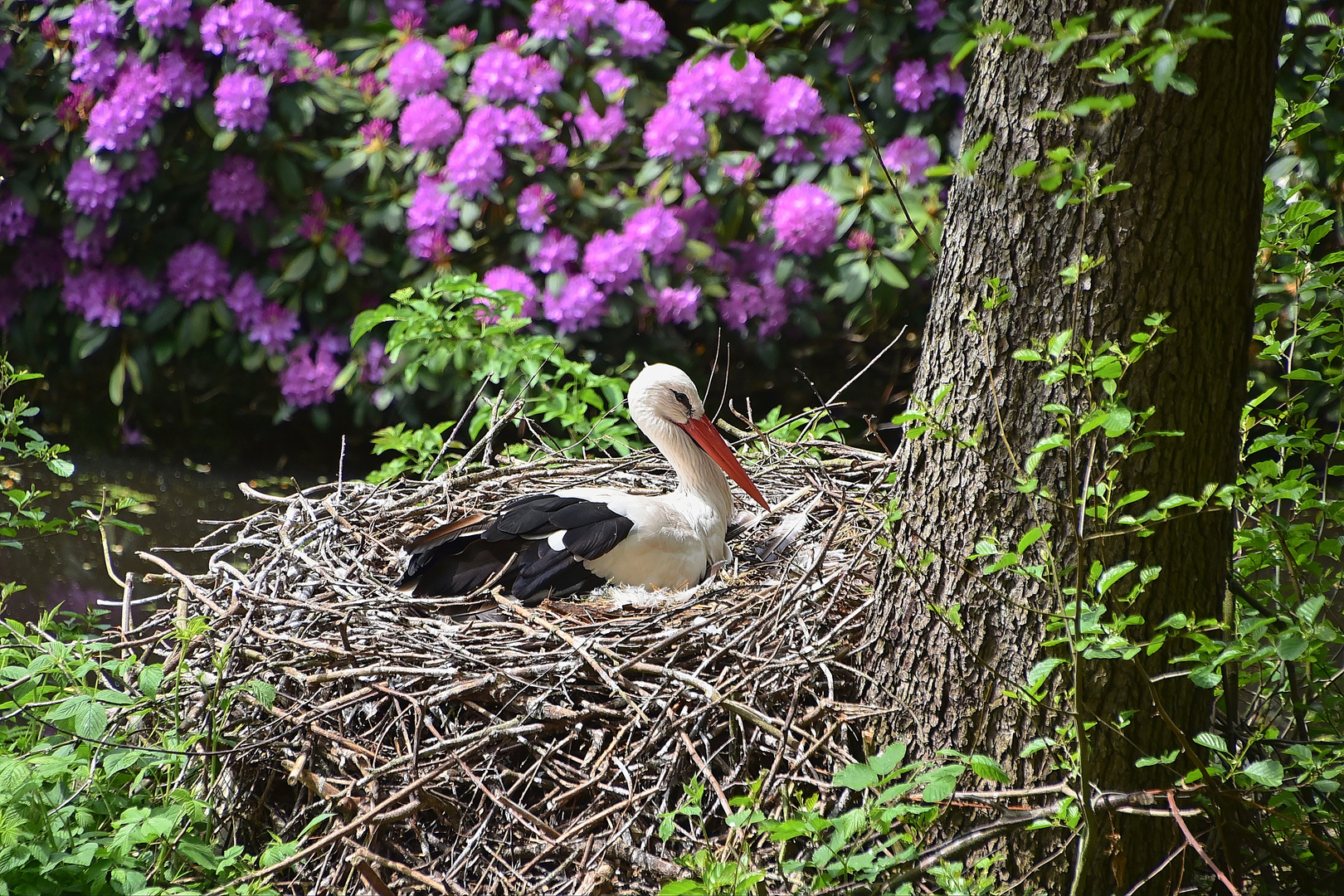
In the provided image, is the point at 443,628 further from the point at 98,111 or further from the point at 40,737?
the point at 98,111

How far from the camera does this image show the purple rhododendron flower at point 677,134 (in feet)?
15.5

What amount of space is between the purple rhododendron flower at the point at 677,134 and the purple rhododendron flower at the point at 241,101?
5.66 feet

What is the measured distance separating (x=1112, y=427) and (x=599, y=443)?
8.94 ft

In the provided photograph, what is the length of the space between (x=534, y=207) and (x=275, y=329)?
1346 mm

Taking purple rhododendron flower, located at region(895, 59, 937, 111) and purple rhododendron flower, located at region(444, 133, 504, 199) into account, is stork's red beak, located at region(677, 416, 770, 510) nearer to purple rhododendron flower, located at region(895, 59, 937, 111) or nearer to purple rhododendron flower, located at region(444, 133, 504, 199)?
purple rhododendron flower, located at region(444, 133, 504, 199)

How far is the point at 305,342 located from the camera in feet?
16.5

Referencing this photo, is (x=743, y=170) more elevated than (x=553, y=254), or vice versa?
(x=743, y=170)

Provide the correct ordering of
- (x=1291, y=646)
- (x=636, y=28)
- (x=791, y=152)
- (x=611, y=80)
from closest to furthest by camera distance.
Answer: (x=1291, y=646)
(x=791, y=152)
(x=636, y=28)
(x=611, y=80)

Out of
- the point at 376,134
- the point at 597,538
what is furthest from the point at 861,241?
the point at 597,538

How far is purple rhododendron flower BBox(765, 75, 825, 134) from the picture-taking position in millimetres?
4770

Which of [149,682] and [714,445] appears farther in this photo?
[714,445]

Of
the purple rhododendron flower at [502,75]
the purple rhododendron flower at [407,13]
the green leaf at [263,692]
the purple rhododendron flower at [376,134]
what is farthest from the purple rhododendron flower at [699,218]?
the green leaf at [263,692]

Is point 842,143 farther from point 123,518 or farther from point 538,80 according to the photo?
point 123,518

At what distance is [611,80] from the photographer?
5.05 meters
